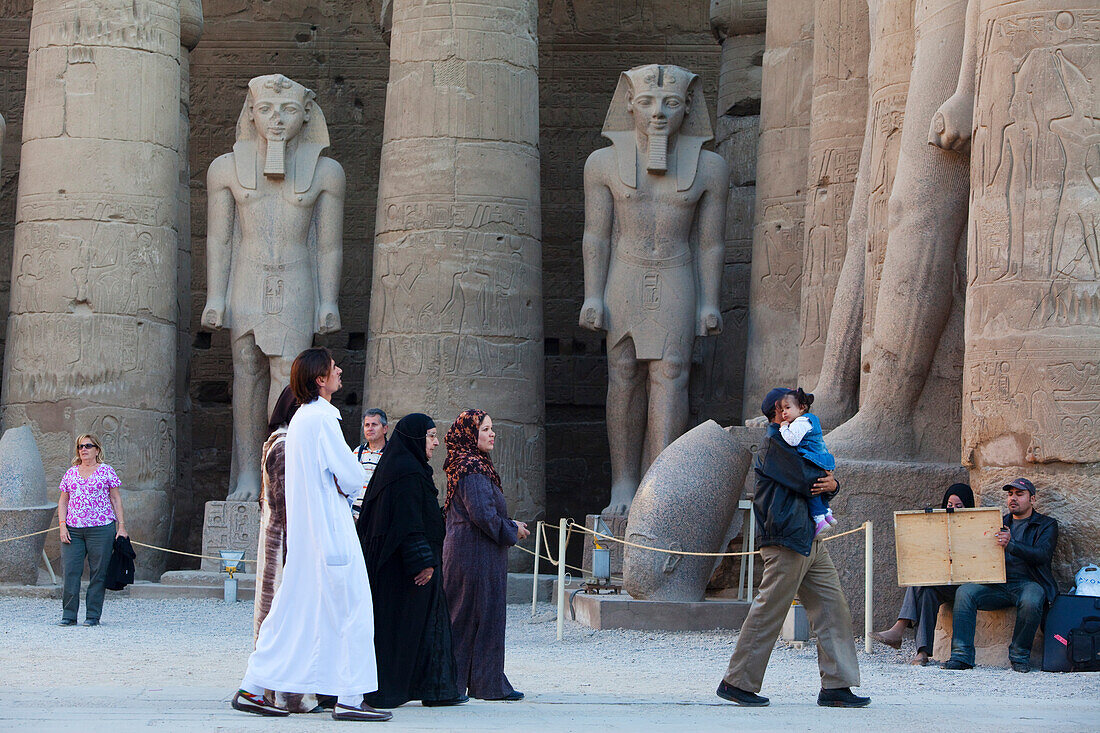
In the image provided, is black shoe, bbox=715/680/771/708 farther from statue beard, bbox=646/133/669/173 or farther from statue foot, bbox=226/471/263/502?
statue foot, bbox=226/471/263/502

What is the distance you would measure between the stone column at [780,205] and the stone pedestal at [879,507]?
4.35 metres

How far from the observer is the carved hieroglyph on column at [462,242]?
571 inches

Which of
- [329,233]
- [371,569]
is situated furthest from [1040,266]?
[329,233]

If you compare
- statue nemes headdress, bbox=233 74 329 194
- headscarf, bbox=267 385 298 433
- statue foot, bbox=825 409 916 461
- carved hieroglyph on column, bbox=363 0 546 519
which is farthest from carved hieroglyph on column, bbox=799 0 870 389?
headscarf, bbox=267 385 298 433

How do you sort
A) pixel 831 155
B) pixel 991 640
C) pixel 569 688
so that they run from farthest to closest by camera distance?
pixel 831 155 < pixel 991 640 < pixel 569 688

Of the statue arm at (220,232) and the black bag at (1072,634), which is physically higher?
the statue arm at (220,232)

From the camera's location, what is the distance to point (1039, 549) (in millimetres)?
8492

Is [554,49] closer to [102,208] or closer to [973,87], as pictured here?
[102,208]

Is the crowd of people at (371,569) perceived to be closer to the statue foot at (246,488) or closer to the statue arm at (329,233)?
the statue foot at (246,488)

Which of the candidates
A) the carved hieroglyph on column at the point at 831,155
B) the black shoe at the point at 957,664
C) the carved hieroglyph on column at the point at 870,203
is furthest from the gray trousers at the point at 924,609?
the carved hieroglyph on column at the point at 831,155

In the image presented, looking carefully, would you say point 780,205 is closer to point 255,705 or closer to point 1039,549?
point 1039,549

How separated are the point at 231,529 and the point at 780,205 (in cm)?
536

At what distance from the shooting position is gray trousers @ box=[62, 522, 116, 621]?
11.0 m

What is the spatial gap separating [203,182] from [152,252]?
503cm
